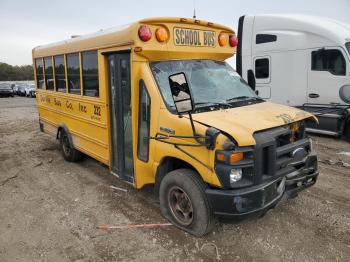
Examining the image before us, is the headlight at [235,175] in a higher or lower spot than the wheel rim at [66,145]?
higher

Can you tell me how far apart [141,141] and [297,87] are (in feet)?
20.5

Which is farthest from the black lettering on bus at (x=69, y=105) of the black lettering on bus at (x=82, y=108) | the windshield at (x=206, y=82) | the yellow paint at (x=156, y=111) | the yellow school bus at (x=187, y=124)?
the windshield at (x=206, y=82)

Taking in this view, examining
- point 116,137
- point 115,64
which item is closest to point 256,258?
point 116,137

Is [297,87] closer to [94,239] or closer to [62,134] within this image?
[62,134]

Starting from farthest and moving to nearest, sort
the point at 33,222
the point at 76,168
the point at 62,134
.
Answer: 1. the point at 62,134
2. the point at 76,168
3. the point at 33,222

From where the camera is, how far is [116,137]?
5230mm

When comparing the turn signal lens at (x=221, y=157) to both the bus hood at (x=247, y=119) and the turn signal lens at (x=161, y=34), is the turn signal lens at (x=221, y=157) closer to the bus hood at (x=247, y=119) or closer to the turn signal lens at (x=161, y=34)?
the bus hood at (x=247, y=119)

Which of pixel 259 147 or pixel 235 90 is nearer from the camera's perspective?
pixel 259 147

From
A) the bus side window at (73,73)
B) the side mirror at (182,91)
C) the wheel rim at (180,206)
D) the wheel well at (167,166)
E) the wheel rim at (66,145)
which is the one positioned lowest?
the wheel rim at (180,206)

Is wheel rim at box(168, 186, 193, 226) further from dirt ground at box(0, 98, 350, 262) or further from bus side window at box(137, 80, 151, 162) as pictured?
bus side window at box(137, 80, 151, 162)

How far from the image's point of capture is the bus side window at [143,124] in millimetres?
4320

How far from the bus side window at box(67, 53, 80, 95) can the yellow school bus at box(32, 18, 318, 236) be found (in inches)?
2.5

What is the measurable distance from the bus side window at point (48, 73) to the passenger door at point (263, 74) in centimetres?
607

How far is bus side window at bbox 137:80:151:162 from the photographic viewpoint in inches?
170
